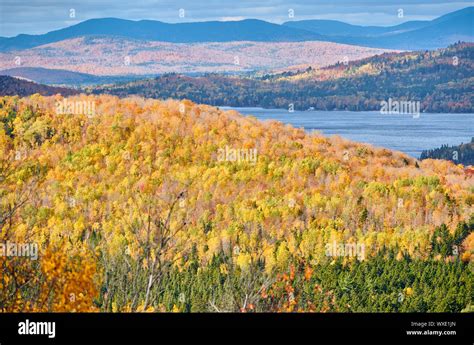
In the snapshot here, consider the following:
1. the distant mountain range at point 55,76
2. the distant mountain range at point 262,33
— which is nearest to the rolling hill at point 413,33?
the distant mountain range at point 262,33

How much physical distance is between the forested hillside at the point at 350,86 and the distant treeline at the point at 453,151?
71.0 ft

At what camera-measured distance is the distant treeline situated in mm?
76856

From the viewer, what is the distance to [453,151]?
75.5 meters

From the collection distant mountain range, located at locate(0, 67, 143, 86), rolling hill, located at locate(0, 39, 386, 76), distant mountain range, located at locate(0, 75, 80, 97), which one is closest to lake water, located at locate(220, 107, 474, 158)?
rolling hill, located at locate(0, 39, 386, 76)

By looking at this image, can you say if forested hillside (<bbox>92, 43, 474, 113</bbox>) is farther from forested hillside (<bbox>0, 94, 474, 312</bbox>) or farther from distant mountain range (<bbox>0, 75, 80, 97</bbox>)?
forested hillside (<bbox>0, 94, 474, 312</bbox>)

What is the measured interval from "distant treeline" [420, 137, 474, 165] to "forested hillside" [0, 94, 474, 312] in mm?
11752

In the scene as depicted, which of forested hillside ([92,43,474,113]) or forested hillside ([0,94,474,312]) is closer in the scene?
forested hillside ([0,94,474,312])

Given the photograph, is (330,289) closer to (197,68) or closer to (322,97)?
(197,68)

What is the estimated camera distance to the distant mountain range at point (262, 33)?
7006cm

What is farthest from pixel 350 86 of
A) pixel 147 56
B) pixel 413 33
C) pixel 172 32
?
pixel 147 56
